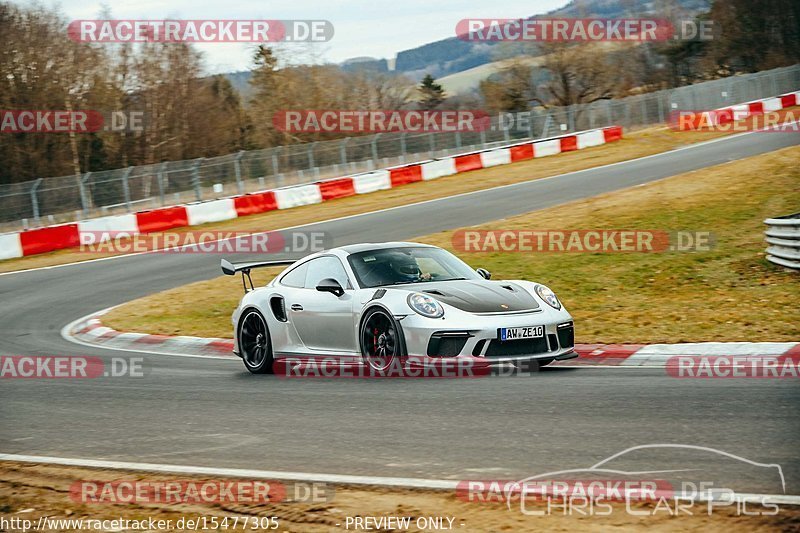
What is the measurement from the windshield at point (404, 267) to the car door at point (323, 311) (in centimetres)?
19

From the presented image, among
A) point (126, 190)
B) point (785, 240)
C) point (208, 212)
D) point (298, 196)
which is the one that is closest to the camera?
point (785, 240)

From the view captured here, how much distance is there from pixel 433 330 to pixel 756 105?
36.0 metres

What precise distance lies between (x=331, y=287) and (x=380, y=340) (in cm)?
80

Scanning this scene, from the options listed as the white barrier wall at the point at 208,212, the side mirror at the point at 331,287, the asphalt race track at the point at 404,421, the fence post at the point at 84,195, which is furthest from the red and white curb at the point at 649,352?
the fence post at the point at 84,195

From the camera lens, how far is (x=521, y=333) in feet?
28.6

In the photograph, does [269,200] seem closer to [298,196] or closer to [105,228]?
[298,196]

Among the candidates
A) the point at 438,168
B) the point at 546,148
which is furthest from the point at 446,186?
the point at 546,148

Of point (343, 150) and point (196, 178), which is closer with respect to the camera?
point (196, 178)

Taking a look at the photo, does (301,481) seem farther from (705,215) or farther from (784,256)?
(705,215)

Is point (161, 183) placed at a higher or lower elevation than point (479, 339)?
higher

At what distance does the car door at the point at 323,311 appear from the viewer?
9680mm

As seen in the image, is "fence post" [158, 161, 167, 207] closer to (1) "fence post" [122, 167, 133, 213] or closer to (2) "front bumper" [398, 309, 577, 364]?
(1) "fence post" [122, 167, 133, 213]

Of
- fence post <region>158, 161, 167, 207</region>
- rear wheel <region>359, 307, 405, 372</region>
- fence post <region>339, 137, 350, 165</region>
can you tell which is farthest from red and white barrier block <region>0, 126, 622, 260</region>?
rear wheel <region>359, 307, 405, 372</region>

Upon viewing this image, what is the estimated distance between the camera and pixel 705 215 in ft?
59.5
